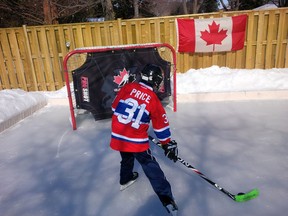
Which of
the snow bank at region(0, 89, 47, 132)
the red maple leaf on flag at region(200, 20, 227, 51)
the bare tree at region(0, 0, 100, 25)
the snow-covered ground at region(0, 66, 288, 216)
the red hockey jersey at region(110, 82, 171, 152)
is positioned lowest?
the snow-covered ground at region(0, 66, 288, 216)

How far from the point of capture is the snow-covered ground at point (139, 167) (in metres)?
2.25

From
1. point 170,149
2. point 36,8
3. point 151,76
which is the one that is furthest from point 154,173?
point 36,8

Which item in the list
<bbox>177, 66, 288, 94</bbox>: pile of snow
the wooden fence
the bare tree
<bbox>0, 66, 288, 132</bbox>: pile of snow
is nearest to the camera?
<bbox>0, 66, 288, 132</bbox>: pile of snow

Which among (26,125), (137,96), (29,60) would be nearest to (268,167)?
(137,96)

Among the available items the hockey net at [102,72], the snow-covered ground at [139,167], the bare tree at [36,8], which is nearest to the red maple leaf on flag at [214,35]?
the snow-covered ground at [139,167]

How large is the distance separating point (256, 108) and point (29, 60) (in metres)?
5.24

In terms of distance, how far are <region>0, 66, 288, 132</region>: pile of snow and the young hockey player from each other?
2987 mm

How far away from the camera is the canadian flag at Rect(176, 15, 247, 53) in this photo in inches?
225

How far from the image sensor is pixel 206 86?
5473 mm

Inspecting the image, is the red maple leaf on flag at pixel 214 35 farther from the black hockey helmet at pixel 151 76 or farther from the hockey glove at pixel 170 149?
the hockey glove at pixel 170 149

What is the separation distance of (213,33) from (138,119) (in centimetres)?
437

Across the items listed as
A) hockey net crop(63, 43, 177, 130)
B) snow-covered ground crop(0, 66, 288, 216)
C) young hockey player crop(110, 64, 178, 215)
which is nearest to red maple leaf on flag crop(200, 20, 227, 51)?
snow-covered ground crop(0, 66, 288, 216)

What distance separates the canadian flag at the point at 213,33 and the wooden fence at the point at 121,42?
191 millimetres

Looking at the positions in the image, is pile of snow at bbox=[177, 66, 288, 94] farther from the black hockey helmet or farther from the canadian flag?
the black hockey helmet
